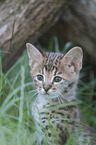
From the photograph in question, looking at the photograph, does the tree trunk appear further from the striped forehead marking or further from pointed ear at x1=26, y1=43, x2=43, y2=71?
the striped forehead marking

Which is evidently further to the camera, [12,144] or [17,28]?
[17,28]

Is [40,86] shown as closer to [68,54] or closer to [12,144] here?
[68,54]

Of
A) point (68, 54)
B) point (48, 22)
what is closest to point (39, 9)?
point (48, 22)

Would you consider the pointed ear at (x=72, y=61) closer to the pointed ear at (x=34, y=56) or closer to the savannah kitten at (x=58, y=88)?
the savannah kitten at (x=58, y=88)

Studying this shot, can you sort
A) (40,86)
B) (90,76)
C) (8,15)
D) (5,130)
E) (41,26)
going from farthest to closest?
(90,76) < (41,26) < (8,15) < (40,86) < (5,130)

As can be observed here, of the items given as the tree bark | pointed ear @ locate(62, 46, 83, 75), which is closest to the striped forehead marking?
pointed ear @ locate(62, 46, 83, 75)
